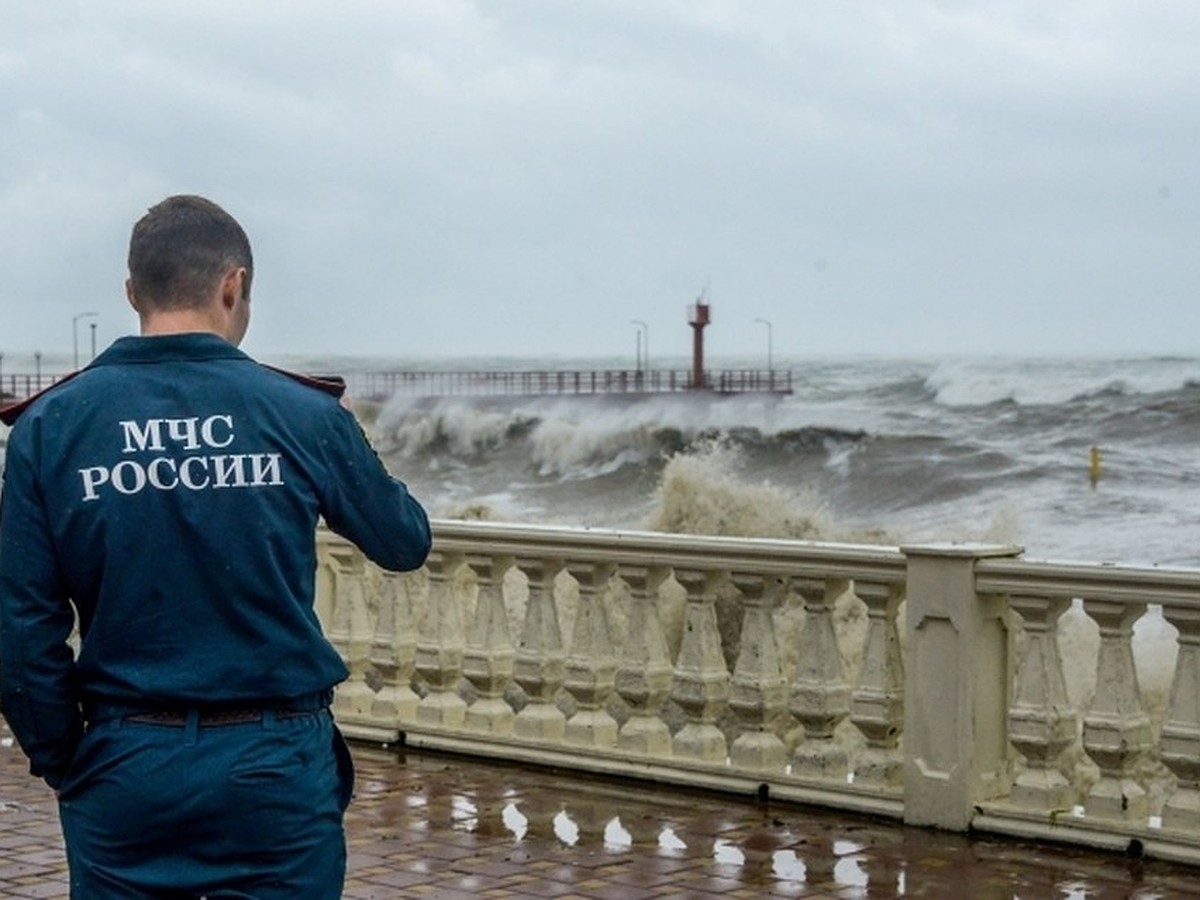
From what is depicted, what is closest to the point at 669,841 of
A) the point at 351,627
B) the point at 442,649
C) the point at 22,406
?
the point at 442,649

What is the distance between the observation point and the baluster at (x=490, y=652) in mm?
8945

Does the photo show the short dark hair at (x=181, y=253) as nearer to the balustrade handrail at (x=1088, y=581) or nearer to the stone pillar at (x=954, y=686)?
the balustrade handrail at (x=1088, y=581)

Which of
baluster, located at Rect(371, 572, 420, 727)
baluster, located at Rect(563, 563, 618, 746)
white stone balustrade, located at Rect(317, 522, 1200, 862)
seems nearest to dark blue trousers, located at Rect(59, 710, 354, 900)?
white stone balustrade, located at Rect(317, 522, 1200, 862)

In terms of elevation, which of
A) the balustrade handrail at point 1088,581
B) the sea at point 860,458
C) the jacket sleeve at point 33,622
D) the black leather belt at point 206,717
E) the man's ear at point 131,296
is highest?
the man's ear at point 131,296

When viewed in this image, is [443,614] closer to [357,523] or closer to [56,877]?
[56,877]

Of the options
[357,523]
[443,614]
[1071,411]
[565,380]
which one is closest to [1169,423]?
[1071,411]

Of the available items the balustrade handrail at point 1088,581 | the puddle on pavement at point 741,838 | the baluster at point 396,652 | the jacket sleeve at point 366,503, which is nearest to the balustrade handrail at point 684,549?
the balustrade handrail at point 1088,581

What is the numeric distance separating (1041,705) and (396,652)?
127 inches

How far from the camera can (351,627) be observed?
969 cm

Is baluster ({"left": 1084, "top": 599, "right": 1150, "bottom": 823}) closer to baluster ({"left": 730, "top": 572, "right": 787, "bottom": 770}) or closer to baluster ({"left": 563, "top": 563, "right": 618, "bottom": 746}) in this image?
baluster ({"left": 730, "top": 572, "right": 787, "bottom": 770})

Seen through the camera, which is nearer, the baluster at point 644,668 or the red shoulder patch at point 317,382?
the red shoulder patch at point 317,382

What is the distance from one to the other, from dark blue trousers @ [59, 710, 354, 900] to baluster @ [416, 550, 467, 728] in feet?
18.7

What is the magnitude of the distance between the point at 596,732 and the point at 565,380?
8983 centimetres

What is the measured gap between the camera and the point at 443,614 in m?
9.16
